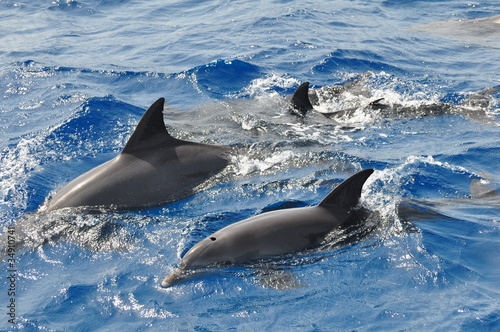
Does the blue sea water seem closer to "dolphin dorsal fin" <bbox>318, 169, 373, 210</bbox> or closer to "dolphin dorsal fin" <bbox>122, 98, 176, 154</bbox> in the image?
"dolphin dorsal fin" <bbox>318, 169, 373, 210</bbox>

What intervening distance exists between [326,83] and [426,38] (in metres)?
6.21

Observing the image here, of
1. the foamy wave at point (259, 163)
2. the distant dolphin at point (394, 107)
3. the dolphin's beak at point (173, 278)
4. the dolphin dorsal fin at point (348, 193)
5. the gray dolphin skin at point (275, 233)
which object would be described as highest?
the dolphin dorsal fin at point (348, 193)

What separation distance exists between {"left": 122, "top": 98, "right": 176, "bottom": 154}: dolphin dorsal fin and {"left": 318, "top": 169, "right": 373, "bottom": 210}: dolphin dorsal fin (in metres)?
3.23

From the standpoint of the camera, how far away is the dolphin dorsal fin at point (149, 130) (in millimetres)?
10141

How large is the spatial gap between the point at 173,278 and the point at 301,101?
7051 mm

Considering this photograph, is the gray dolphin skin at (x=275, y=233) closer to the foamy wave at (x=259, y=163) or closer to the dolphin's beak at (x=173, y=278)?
the dolphin's beak at (x=173, y=278)

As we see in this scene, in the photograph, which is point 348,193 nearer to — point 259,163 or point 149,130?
point 259,163

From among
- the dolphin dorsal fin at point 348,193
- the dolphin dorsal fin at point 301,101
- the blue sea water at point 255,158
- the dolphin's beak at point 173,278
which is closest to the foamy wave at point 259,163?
the blue sea water at point 255,158

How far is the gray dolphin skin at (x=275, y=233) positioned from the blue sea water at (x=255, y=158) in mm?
201

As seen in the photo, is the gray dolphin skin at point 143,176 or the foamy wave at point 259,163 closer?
the gray dolphin skin at point 143,176

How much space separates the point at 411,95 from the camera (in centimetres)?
1551

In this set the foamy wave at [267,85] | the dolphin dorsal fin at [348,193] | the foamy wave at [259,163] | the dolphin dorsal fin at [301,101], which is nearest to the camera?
the dolphin dorsal fin at [348,193]

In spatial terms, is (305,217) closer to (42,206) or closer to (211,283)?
(211,283)

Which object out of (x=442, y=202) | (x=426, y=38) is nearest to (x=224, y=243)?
(x=442, y=202)
